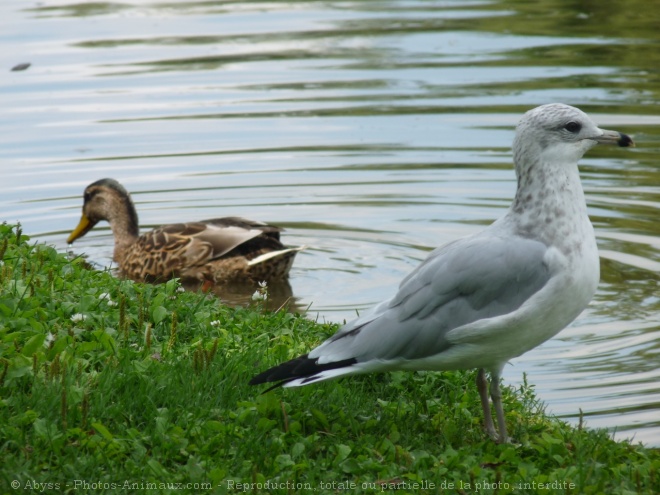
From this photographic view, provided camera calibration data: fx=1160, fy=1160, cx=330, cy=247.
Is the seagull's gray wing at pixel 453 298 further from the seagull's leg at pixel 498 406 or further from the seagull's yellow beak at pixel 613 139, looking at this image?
the seagull's yellow beak at pixel 613 139

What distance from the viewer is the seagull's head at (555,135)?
588 cm

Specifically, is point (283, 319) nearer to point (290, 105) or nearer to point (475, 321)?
point (475, 321)

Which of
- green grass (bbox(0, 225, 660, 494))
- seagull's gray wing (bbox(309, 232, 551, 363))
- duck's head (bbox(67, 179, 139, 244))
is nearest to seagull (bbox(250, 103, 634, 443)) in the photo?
seagull's gray wing (bbox(309, 232, 551, 363))

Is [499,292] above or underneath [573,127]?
underneath

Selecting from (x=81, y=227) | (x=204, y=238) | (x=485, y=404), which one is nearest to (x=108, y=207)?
(x=81, y=227)

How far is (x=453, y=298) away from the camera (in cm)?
571

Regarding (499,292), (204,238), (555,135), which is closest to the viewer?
(499,292)

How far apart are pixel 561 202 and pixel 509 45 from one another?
41.3 ft

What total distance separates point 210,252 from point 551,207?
5.25 meters

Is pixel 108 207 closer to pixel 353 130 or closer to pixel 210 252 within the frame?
pixel 210 252

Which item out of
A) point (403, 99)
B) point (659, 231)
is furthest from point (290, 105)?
point (659, 231)

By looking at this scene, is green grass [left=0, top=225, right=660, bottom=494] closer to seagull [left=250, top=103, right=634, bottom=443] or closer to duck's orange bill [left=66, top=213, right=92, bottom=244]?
seagull [left=250, top=103, right=634, bottom=443]

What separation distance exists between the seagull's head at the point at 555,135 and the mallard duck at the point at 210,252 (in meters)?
4.69

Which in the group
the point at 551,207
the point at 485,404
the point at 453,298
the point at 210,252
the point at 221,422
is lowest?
the point at 210,252
